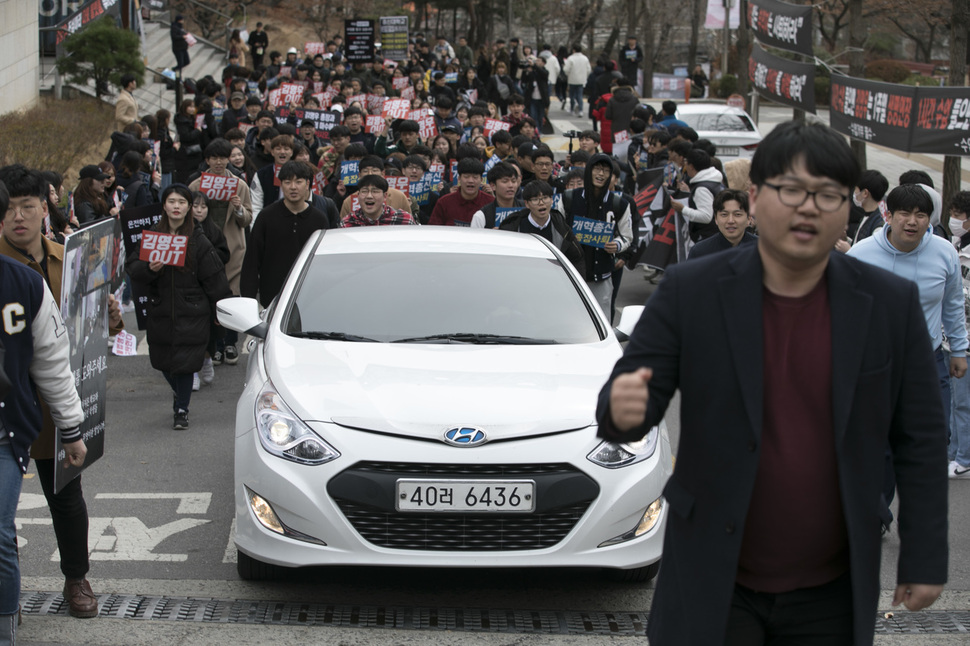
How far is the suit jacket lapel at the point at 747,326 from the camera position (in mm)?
2566

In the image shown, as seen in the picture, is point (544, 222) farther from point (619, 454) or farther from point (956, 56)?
point (956, 56)

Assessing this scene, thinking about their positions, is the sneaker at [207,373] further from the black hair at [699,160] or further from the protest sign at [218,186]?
the black hair at [699,160]

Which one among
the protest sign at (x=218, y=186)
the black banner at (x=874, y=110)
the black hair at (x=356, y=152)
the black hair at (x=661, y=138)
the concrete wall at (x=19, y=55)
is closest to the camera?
the protest sign at (x=218, y=186)

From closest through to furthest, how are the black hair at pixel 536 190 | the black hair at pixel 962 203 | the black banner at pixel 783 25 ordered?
the black hair at pixel 962 203, the black hair at pixel 536 190, the black banner at pixel 783 25

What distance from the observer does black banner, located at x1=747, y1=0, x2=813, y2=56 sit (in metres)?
18.0

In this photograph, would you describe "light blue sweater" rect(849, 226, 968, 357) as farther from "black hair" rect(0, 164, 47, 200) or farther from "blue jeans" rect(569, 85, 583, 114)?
"blue jeans" rect(569, 85, 583, 114)

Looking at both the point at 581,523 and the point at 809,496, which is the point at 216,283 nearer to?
the point at 581,523

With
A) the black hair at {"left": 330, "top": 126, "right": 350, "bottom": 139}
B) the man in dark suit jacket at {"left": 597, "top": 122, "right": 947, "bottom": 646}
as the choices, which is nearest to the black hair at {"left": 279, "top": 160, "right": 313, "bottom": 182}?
the black hair at {"left": 330, "top": 126, "right": 350, "bottom": 139}

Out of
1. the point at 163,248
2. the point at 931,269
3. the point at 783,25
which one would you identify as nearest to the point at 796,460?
the point at 931,269

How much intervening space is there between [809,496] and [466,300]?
340 centimetres

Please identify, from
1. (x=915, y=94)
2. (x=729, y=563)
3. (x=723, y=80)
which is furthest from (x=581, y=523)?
(x=723, y=80)

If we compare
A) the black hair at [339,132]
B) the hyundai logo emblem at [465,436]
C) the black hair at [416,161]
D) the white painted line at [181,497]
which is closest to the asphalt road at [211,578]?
the white painted line at [181,497]

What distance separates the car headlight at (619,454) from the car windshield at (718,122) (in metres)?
18.2

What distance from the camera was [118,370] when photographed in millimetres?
9844
